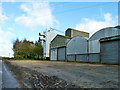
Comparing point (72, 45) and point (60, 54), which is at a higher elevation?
point (72, 45)

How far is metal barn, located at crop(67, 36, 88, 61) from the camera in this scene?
18.2 meters

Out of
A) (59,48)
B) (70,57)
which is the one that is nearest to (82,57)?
(70,57)

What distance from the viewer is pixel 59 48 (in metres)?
25.8

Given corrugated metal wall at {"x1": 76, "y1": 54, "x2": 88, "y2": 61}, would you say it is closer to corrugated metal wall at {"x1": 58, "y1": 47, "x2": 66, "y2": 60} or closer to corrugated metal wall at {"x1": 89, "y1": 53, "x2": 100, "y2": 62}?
corrugated metal wall at {"x1": 89, "y1": 53, "x2": 100, "y2": 62}

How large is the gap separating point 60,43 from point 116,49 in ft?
48.0

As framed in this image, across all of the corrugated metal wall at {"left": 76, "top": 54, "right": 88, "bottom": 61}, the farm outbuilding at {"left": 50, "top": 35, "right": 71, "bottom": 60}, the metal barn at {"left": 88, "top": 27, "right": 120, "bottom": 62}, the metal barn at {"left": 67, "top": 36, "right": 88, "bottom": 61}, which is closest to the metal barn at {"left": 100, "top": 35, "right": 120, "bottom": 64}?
the metal barn at {"left": 88, "top": 27, "right": 120, "bottom": 62}

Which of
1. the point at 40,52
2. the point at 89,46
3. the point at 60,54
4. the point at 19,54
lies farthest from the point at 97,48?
the point at 19,54

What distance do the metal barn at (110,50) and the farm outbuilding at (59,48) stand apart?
10045mm

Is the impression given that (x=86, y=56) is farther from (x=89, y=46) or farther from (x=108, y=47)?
(x=108, y=47)

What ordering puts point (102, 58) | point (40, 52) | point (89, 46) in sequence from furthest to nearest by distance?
point (40, 52) < point (89, 46) < point (102, 58)

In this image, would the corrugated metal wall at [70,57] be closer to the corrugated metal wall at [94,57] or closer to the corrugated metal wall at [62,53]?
the corrugated metal wall at [62,53]

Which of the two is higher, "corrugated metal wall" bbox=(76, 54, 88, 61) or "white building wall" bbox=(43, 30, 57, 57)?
"white building wall" bbox=(43, 30, 57, 57)

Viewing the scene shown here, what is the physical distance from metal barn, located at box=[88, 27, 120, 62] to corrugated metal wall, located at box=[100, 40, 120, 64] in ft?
2.84

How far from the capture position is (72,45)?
21.5 metres
